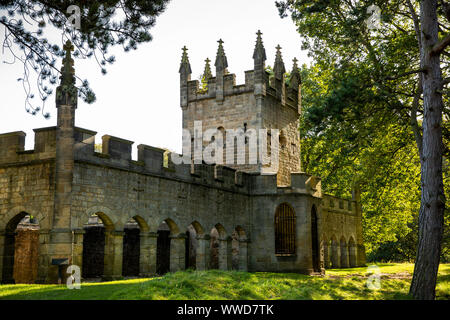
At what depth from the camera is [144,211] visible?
15.2 meters

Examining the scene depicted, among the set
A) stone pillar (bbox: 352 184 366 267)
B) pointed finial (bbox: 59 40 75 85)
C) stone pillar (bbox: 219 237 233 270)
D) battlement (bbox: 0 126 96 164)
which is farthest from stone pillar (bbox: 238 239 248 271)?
stone pillar (bbox: 352 184 366 267)

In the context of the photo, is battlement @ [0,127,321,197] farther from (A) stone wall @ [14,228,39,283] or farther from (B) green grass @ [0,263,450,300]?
(A) stone wall @ [14,228,39,283]

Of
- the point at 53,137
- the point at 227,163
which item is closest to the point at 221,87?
the point at 227,163

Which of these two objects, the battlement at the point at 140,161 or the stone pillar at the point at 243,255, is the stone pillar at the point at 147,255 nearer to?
the battlement at the point at 140,161

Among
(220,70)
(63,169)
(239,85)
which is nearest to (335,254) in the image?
(239,85)

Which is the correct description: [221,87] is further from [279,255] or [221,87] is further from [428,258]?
[428,258]

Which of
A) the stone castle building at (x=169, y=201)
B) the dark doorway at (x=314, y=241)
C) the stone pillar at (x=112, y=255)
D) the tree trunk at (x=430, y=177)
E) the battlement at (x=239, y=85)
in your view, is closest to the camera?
the tree trunk at (x=430, y=177)

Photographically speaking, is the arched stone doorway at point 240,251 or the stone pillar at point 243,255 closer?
the stone pillar at point 243,255

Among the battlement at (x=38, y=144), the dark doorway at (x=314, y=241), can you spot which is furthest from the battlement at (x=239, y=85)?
the battlement at (x=38, y=144)

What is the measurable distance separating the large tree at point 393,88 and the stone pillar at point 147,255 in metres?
6.05

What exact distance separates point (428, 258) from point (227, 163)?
1269 centimetres

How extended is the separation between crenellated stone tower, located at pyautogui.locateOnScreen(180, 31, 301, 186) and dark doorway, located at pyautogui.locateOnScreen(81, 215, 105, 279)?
7.49 meters

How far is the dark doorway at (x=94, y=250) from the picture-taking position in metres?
18.2

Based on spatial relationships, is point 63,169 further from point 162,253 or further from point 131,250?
point 162,253
